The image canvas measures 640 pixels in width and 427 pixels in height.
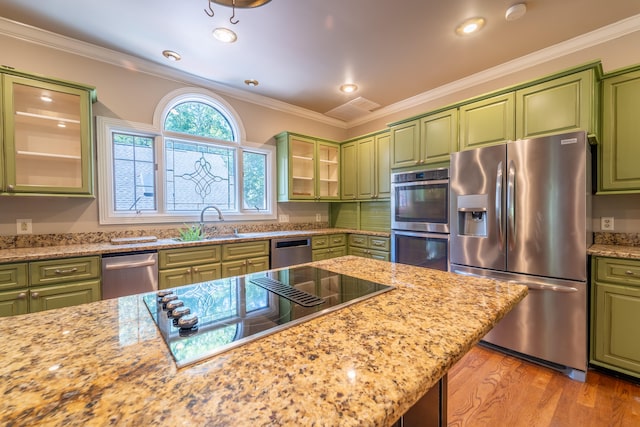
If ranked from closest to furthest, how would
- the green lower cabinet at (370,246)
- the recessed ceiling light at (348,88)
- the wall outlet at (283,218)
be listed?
the recessed ceiling light at (348,88), the green lower cabinet at (370,246), the wall outlet at (283,218)

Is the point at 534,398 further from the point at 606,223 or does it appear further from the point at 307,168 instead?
the point at 307,168

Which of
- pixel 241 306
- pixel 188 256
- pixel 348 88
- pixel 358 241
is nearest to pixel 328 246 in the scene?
pixel 358 241

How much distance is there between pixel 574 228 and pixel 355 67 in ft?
7.68

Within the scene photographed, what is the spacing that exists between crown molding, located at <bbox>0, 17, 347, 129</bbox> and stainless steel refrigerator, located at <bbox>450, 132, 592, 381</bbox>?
2.65m

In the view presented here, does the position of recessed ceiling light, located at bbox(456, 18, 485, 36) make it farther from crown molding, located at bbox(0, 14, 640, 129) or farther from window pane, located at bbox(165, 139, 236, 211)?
window pane, located at bbox(165, 139, 236, 211)

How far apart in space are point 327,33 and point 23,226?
117 inches

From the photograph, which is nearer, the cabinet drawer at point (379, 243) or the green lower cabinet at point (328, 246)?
the cabinet drawer at point (379, 243)

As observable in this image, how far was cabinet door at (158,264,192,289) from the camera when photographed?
236 cm

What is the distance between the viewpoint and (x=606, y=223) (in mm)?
2275

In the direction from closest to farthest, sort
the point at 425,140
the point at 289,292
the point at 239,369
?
the point at 239,369, the point at 289,292, the point at 425,140

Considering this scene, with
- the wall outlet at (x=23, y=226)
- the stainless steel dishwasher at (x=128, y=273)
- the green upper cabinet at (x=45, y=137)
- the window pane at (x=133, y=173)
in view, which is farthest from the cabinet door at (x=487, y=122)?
the wall outlet at (x=23, y=226)

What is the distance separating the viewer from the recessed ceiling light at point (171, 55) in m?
2.55

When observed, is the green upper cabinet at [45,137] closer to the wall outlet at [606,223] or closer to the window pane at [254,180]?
the window pane at [254,180]

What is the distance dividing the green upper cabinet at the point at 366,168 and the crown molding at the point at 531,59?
647 millimetres
